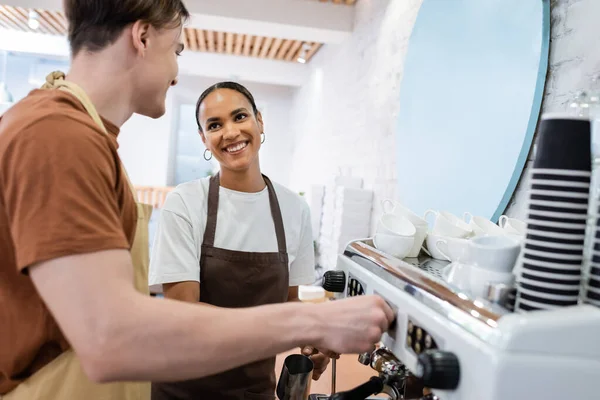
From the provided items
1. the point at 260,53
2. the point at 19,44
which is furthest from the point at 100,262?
the point at 19,44

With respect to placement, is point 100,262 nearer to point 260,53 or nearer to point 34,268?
point 34,268

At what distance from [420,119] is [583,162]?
172 centimetres

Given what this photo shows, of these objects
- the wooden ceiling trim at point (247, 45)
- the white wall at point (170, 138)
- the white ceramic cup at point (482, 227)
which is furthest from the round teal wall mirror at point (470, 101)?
the white wall at point (170, 138)

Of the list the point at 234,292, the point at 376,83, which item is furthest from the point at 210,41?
the point at 234,292

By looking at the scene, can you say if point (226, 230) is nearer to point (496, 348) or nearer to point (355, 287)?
point (355, 287)

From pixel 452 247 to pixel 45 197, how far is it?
670 mm

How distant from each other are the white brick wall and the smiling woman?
69cm

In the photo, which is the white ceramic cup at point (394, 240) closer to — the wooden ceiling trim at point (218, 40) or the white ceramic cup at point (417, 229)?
the white ceramic cup at point (417, 229)

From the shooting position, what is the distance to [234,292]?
1.41 m

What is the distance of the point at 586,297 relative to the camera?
1.94 ft

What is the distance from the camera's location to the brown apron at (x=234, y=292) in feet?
4.42

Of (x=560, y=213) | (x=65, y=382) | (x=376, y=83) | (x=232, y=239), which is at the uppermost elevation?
(x=376, y=83)

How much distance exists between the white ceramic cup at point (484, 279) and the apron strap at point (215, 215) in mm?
872

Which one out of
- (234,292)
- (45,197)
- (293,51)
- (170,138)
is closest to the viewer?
(45,197)
